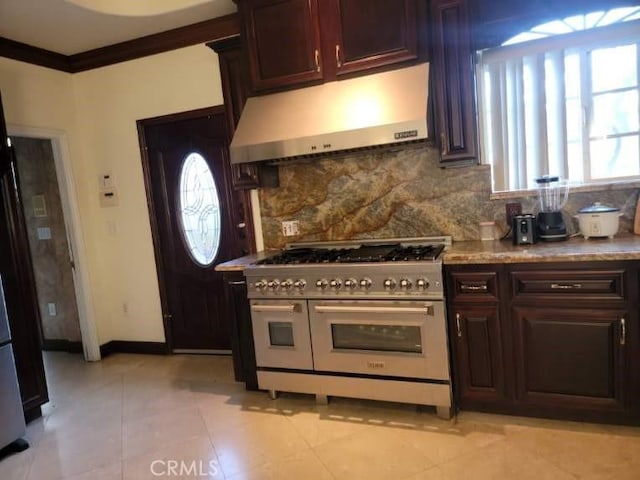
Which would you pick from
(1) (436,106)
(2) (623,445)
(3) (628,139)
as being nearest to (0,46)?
(1) (436,106)

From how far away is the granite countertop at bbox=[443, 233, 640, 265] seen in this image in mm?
2094

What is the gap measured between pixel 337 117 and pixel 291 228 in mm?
1025

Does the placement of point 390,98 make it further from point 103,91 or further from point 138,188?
point 103,91

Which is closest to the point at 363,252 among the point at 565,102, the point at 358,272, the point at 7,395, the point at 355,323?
the point at 358,272

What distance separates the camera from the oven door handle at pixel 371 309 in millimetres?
2395

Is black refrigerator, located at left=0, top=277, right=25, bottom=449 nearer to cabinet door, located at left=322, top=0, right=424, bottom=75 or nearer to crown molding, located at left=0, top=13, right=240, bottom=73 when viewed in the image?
crown molding, located at left=0, top=13, right=240, bottom=73

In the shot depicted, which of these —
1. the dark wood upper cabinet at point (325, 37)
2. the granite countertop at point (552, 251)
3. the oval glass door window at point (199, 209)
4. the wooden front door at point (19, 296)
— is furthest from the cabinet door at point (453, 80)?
the wooden front door at point (19, 296)

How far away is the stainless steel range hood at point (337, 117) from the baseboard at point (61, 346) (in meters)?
2.80

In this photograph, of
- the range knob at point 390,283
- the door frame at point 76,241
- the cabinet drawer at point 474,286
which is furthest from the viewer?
the door frame at point 76,241

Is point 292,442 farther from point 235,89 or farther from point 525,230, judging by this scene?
point 235,89

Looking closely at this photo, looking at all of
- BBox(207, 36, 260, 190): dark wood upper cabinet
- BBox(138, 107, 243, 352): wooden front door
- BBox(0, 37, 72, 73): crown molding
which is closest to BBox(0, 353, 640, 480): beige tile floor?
BBox(138, 107, 243, 352): wooden front door

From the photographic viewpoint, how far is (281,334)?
2.82 metres

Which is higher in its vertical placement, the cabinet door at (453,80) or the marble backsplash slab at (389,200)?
the cabinet door at (453,80)

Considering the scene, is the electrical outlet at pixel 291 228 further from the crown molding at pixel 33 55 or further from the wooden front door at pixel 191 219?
the crown molding at pixel 33 55
